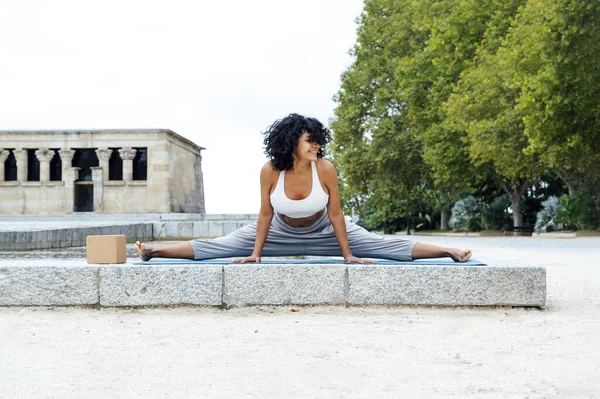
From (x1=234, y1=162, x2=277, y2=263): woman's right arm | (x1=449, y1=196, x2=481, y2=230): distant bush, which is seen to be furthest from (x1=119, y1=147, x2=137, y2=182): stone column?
(x1=234, y1=162, x2=277, y2=263): woman's right arm

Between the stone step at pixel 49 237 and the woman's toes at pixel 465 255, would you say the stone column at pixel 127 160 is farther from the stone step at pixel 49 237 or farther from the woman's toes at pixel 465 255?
the woman's toes at pixel 465 255

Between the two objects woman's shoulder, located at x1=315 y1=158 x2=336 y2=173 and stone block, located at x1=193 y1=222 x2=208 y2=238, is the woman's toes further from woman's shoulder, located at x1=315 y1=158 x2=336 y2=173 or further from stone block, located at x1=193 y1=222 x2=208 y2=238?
stone block, located at x1=193 y1=222 x2=208 y2=238

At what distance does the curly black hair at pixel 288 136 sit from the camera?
7.24 m

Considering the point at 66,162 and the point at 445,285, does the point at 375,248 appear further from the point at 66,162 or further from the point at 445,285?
the point at 66,162

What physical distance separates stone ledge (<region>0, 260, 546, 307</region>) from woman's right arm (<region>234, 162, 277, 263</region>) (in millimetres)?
218

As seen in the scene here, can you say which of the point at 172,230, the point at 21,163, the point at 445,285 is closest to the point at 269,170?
the point at 445,285

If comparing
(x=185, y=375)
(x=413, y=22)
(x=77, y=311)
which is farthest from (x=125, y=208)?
(x=185, y=375)

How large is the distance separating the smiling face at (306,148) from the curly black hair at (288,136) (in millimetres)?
35

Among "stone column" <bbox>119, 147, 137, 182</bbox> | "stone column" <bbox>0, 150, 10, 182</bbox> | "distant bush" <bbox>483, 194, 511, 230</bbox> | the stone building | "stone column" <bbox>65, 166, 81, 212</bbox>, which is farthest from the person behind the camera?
"stone column" <bbox>0, 150, 10, 182</bbox>

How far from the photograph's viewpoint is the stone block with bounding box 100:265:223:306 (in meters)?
7.44

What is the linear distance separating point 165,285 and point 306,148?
219 centimetres

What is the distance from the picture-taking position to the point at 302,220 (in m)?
7.68

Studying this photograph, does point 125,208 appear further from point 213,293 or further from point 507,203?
point 213,293

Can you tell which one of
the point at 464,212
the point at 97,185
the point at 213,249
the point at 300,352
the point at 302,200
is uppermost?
the point at 97,185
